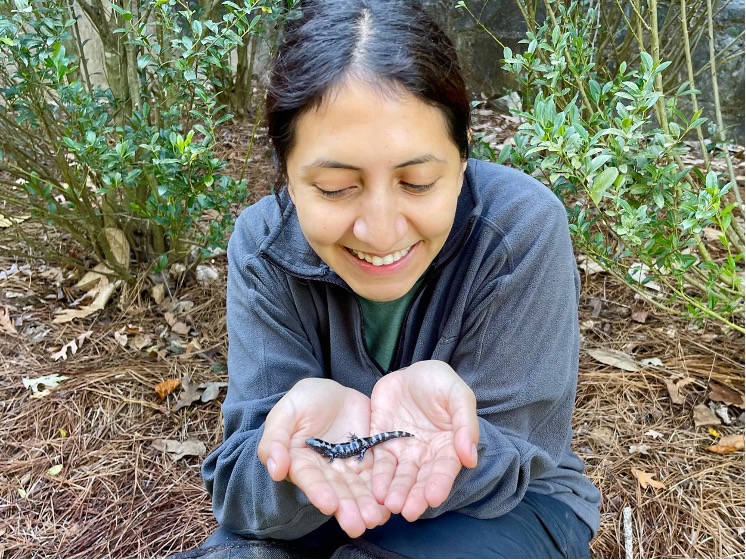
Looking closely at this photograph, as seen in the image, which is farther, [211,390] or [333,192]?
[211,390]

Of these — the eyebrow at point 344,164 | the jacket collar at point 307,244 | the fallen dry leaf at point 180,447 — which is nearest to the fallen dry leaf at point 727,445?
the jacket collar at point 307,244

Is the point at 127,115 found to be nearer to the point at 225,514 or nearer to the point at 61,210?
the point at 61,210

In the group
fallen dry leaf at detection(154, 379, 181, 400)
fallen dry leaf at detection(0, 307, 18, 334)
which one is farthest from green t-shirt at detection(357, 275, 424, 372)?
fallen dry leaf at detection(0, 307, 18, 334)

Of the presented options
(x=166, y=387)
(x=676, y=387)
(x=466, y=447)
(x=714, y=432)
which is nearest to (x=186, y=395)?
(x=166, y=387)

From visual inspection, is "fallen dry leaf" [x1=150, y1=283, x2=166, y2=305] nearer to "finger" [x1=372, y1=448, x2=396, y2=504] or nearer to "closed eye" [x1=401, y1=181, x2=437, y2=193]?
"finger" [x1=372, y1=448, x2=396, y2=504]

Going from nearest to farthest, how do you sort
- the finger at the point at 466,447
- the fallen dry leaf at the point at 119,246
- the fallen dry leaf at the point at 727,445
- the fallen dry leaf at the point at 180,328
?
1. the finger at the point at 466,447
2. the fallen dry leaf at the point at 727,445
3. the fallen dry leaf at the point at 180,328
4. the fallen dry leaf at the point at 119,246

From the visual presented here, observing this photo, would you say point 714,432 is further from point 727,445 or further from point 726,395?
point 726,395

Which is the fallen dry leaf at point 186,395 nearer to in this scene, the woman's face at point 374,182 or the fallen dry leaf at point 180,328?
the fallen dry leaf at point 180,328
